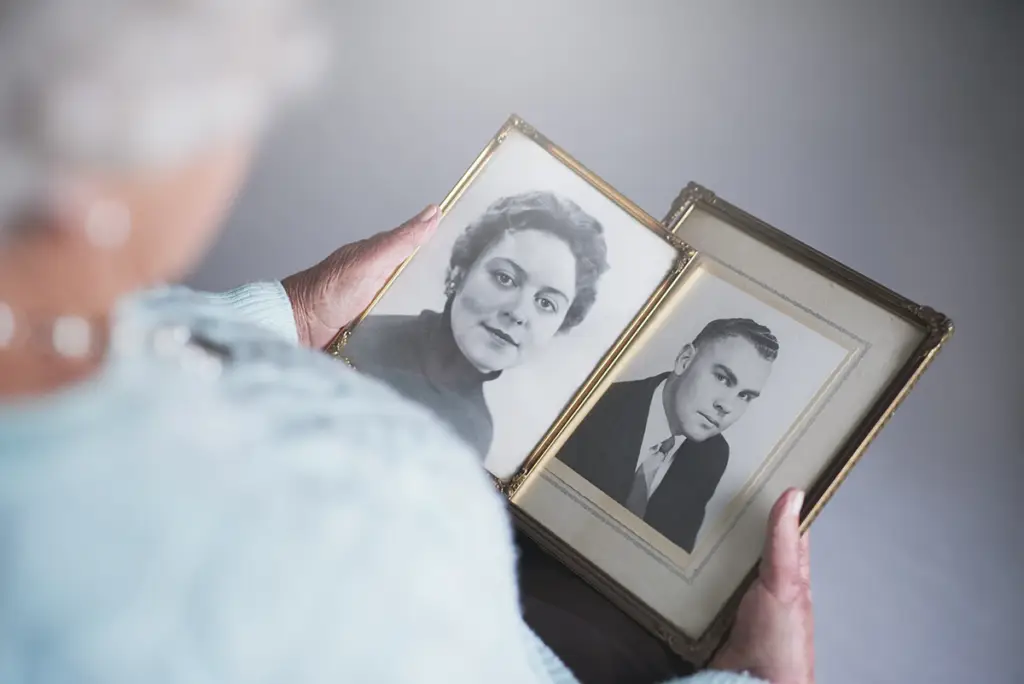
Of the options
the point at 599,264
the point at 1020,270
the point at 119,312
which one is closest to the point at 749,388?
the point at 599,264

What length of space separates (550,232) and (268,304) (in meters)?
0.29

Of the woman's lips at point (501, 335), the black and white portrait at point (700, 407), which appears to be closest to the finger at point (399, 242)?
the woman's lips at point (501, 335)

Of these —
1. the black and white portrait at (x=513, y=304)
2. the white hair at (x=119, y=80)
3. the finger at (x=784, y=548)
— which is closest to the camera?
the white hair at (x=119, y=80)

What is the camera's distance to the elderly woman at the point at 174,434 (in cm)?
23

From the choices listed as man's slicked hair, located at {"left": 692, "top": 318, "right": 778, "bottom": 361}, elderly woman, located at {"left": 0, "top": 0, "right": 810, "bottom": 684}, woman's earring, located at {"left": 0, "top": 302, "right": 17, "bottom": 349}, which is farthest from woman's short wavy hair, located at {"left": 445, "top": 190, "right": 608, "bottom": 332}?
woman's earring, located at {"left": 0, "top": 302, "right": 17, "bottom": 349}

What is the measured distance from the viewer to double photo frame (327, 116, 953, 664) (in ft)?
2.01

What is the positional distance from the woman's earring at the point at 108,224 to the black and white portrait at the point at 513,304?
1.47 ft

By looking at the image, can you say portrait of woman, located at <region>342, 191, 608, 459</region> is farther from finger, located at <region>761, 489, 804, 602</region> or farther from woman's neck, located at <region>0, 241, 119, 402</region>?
woman's neck, located at <region>0, 241, 119, 402</region>

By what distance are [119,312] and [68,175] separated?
0.07 meters

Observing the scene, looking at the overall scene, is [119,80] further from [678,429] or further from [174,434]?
[678,429]

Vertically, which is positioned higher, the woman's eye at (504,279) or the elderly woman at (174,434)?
the woman's eye at (504,279)

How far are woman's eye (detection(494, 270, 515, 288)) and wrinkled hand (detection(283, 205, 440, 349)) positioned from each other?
0.28ft

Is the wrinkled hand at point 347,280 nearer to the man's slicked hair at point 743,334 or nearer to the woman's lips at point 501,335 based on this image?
the woman's lips at point 501,335

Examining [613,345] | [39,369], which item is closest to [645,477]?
[613,345]
